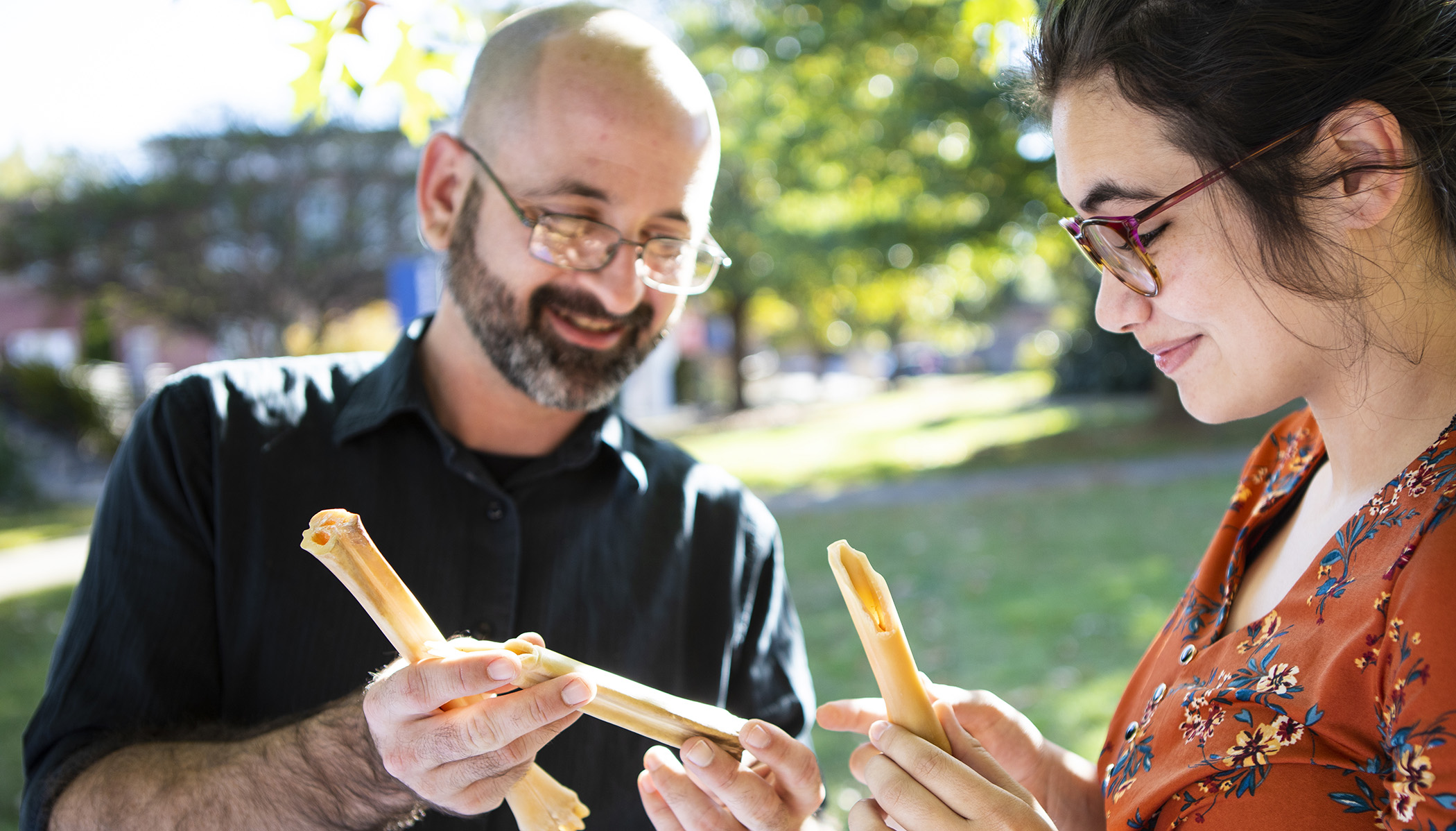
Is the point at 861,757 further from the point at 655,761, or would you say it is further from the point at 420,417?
the point at 420,417

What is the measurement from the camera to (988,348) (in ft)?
186

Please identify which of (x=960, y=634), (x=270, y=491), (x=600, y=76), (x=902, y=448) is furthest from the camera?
(x=902, y=448)

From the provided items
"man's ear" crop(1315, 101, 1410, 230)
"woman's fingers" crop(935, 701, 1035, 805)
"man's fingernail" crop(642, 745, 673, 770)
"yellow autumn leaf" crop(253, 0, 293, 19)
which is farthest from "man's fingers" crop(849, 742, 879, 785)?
"yellow autumn leaf" crop(253, 0, 293, 19)

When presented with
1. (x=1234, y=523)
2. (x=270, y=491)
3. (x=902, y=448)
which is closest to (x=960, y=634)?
(x=1234, y=523)

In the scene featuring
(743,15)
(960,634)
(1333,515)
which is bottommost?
(960,634)

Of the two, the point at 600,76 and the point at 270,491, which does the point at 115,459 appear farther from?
the point at 600,76

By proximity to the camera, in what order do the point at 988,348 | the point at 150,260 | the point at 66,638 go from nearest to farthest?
1. the point at 66,638
2. the point at 150,260
3. the point at 988,348

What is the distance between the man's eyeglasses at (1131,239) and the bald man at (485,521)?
3.02 ft

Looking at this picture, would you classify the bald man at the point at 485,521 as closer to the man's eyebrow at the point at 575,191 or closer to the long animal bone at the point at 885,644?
the man's eyebrow at the point at 575,191

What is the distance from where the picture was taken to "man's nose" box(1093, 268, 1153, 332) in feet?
4.97

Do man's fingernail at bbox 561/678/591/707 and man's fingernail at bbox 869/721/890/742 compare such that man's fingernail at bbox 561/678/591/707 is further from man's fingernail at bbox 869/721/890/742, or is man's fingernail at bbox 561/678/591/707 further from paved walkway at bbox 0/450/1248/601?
paved walkway at bbox 0/450/1248/601

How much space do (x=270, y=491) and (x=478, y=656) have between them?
3.13 feet

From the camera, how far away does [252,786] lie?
1.62m

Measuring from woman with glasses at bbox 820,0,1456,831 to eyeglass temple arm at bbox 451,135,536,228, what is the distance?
3.80ft
